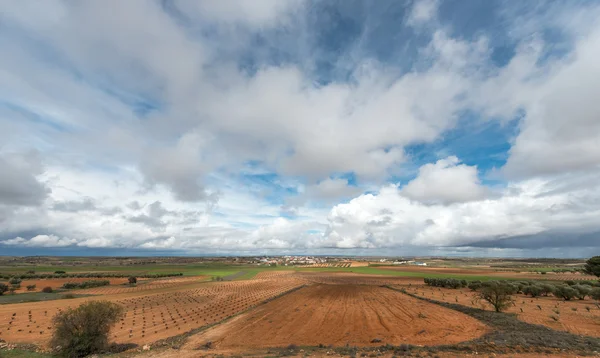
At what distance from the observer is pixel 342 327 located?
3005 cm

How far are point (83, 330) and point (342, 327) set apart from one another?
75.0ft

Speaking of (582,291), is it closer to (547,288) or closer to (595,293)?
(595,293)

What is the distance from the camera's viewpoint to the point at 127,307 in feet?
162

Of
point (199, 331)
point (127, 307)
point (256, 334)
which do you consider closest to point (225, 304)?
point (127, 307)

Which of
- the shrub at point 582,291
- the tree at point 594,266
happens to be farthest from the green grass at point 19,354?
the tree at point 594,266

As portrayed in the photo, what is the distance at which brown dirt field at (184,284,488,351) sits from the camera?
24.7 m

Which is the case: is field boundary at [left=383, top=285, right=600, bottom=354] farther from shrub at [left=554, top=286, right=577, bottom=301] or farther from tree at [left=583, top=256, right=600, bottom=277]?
tree at [left=583, top=256, right=600, bottom=277]

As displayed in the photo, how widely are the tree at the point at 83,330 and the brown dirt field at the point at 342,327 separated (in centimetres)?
694

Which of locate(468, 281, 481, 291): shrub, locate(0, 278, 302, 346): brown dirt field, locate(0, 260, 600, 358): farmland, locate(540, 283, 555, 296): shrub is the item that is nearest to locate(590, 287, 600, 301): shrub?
locate(0, 260, 600, 358): farmland

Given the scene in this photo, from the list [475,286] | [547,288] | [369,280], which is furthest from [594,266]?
[369,280]

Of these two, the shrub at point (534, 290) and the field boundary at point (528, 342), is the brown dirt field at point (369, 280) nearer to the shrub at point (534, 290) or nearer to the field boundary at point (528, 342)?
the shrub at point (534, 290)

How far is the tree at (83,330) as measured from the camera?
75.4 ft

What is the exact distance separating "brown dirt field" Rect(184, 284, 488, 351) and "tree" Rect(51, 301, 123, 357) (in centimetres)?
694

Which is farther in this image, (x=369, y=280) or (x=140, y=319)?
(x=369, y=280)
